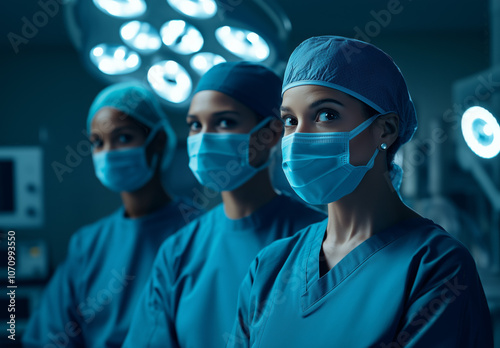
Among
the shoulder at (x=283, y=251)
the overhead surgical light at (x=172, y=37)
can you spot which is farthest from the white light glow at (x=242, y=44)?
the shoulder at (x=283, y=251)

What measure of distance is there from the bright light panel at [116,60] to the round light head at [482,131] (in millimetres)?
967

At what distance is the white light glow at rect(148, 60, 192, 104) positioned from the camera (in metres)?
1.41

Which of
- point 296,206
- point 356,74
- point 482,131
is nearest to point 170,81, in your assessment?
point 296,206

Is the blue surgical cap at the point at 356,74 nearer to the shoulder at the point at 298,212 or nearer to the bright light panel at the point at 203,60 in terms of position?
the shoulder at the point at 298,212

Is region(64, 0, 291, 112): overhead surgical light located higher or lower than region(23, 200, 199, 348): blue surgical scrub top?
higher

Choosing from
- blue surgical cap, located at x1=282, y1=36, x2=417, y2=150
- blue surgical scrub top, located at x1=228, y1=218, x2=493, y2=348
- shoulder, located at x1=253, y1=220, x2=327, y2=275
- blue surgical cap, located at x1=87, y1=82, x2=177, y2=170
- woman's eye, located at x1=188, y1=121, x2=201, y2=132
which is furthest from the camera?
blue surgical cap, located at x1=87, y1=82, x2=177, y2=170

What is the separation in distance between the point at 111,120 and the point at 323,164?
901 millimetres

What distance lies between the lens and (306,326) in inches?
32.2

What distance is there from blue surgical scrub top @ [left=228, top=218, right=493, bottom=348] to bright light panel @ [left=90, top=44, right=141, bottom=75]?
0.78 m

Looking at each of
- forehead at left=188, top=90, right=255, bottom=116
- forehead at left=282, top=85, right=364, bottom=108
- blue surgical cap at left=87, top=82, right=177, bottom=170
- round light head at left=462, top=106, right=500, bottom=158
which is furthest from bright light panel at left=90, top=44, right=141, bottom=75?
round light head at left=462, top=106, right=500, bottom=158

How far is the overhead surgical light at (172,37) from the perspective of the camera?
1.10 m

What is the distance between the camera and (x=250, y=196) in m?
1.20

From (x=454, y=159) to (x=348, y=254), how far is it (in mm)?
2127

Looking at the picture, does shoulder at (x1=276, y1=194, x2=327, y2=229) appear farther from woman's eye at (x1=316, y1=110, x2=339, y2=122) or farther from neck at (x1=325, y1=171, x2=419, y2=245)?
woman's eye at (x1=316, y1=110, x2=339, y2=122)
